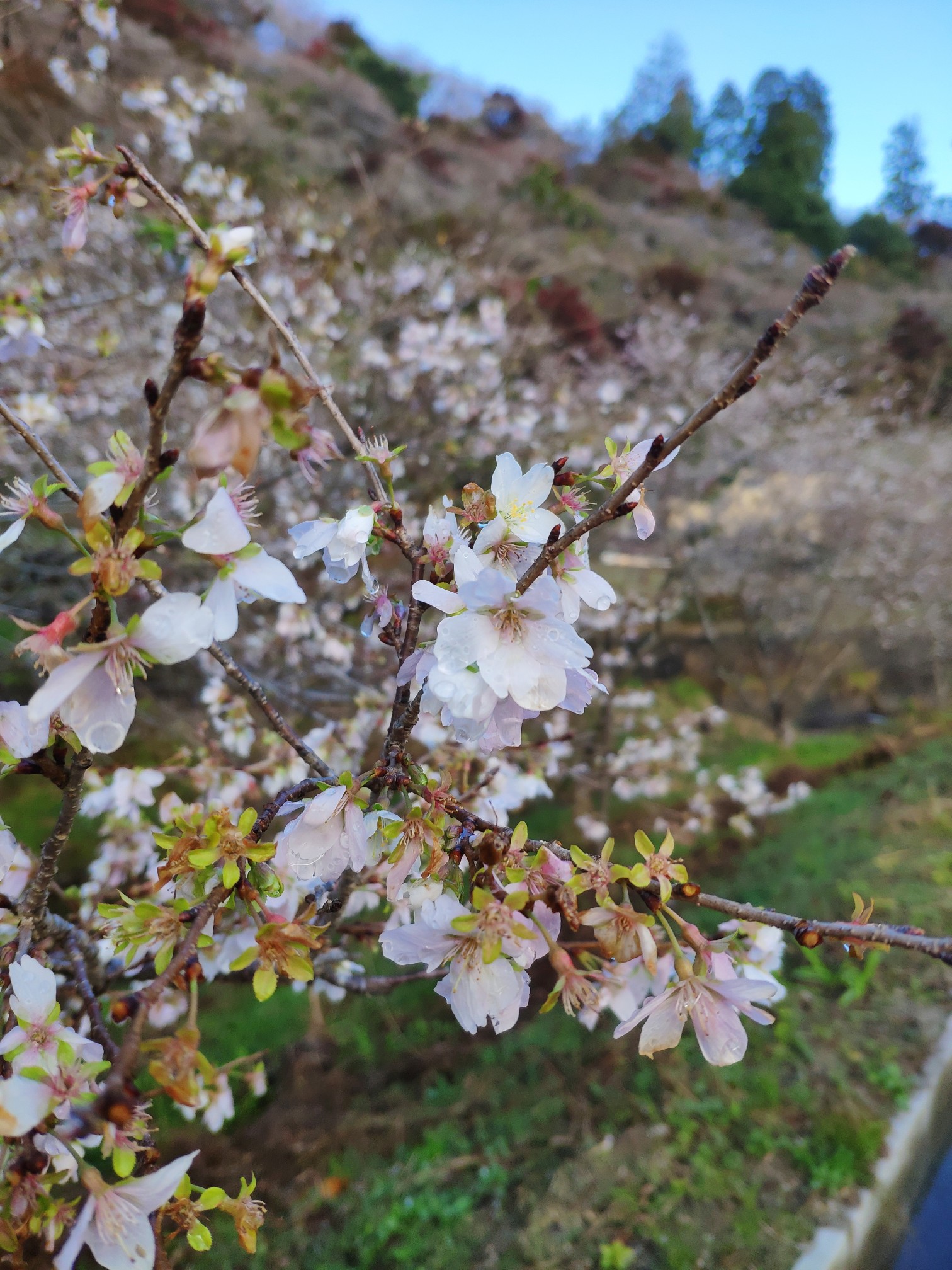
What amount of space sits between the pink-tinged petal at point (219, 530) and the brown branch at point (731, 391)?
11.8 inches

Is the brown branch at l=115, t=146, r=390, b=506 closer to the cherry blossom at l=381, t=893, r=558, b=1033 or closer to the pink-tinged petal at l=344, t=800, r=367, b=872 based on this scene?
the pink-tinged petal at l=344, t=800, r=367, b=872

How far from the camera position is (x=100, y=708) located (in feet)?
1.98

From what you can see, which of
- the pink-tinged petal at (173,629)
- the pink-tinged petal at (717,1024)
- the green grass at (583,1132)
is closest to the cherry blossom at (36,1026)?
the pink-tinged petal at (173,629)

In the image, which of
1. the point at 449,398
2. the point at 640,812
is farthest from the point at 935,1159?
the point at 449,398

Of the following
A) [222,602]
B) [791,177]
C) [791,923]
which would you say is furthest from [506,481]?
[791,177]

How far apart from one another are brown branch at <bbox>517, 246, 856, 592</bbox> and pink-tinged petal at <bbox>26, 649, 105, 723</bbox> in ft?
1.41

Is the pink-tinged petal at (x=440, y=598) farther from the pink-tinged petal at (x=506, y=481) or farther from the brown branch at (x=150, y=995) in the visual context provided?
the brown branch at (x=150, y=995)

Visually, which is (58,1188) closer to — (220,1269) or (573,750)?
(220,1269)

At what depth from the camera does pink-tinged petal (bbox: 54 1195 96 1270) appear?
18.8 inches

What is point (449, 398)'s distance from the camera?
4.60m

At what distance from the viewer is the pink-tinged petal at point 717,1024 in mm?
702

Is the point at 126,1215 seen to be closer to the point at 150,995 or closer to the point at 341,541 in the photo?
the point at 150,995

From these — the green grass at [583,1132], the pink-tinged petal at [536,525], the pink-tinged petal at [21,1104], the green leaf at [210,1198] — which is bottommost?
the green grass at [583,1132]

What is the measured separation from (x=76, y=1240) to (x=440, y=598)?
24.2 inches
